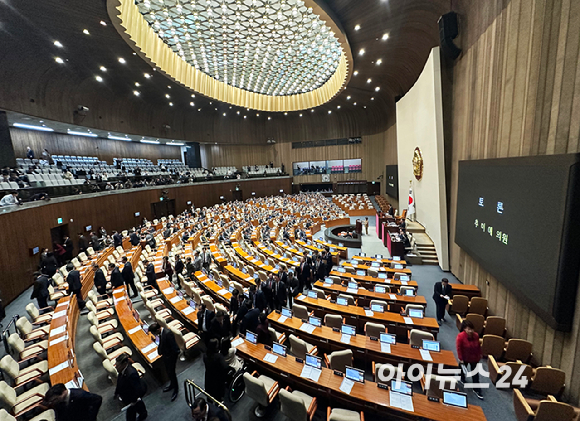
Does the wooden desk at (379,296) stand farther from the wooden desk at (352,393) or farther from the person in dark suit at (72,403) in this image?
the person in dark suit at (72,403)

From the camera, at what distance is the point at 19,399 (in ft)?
12.6

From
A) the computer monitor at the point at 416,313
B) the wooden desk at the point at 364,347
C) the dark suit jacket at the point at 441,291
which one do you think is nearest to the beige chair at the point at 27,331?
the wooden desk at the point at 364,347

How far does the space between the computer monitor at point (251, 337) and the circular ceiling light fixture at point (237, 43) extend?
1050 centimetres

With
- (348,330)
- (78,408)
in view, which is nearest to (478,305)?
(348,330)

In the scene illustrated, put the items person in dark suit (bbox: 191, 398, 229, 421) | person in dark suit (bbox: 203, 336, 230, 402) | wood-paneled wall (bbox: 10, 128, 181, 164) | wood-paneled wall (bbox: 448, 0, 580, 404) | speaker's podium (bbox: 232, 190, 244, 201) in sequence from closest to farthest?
person in dark suit (bbox: 191, 398, 229, 421) → person in dark suit (bbox: 203, 336, 230, 402) → wood-paneled wall (bbox: 448, 0, 580, 404) → wood-paneled wall (bbox: 10, 128, 181, 164) → speaker's podium (bbox: 232, 190, 244, 201)

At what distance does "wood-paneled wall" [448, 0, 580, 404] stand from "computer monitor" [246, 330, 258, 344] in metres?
5.16

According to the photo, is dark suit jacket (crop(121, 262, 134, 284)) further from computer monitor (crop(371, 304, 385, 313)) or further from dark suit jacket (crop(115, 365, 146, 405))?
computer monitor (crop(371, 304, 385, 313))

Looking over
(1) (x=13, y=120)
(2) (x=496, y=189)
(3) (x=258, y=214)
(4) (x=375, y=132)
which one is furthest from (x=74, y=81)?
(4) (x=375, y=132)

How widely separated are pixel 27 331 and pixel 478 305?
11109 mm

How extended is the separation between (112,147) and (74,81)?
9.88 meters

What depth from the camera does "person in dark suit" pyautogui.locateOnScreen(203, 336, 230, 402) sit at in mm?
3832

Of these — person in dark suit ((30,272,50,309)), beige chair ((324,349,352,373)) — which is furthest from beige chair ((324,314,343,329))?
person in dark suit ((30,272,50,309))

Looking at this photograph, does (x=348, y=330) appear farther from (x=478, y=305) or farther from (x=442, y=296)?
(x=478, y=305)

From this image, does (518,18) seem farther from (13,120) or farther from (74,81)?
(13,120)
